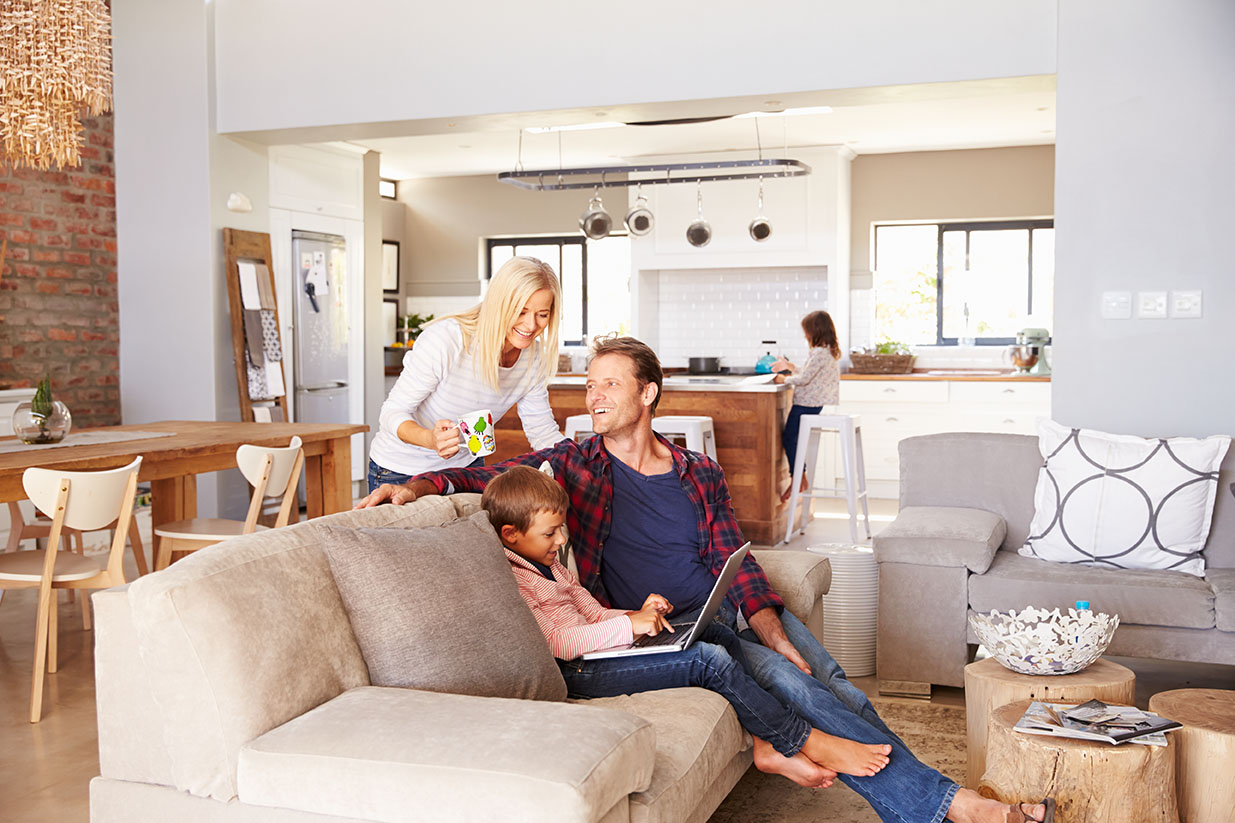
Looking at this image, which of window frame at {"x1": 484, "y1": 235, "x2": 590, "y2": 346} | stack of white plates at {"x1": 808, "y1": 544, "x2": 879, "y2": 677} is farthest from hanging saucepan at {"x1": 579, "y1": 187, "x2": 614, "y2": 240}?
stack of white plates at {"x1": 808, "y1": 544, "x2": 879, "y2": 677}

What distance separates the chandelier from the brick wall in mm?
2413

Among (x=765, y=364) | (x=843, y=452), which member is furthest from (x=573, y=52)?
(x=765, y=364)

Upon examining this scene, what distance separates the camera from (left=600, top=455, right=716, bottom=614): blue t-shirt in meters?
2.82

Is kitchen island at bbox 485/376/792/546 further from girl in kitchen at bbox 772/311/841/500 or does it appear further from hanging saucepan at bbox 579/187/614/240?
hanging saucepan at bbox 579/187/614/240

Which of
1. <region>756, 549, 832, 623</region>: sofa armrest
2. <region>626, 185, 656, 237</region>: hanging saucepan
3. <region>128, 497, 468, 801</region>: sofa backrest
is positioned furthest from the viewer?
<region>626, 185, 656, 237</region>: hanging saucepan

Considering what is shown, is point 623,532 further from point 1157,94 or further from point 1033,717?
point 1157,94

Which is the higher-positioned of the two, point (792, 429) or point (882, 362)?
point (882, 362)

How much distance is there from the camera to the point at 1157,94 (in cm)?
439

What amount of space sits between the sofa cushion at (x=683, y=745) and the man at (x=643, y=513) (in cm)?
35

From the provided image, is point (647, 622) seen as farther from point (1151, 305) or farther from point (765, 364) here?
point (765, 364)

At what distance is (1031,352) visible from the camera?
820 cm

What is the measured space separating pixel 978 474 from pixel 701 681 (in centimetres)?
212

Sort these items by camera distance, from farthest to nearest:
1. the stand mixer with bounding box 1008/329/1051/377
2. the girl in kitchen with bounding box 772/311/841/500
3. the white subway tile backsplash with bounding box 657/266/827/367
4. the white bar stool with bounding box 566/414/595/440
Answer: the white subway tile backsplash with bounding box 657/266/827/367, the stand mixer with bounding box 1008/329/1051/377, the girl in kitchen with bounding box 772/311/841/500, the white bar stool with bounding box 566/414/595/440

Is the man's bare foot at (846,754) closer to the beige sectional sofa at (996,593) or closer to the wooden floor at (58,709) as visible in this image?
the beige sectional sofa at (996,593)
